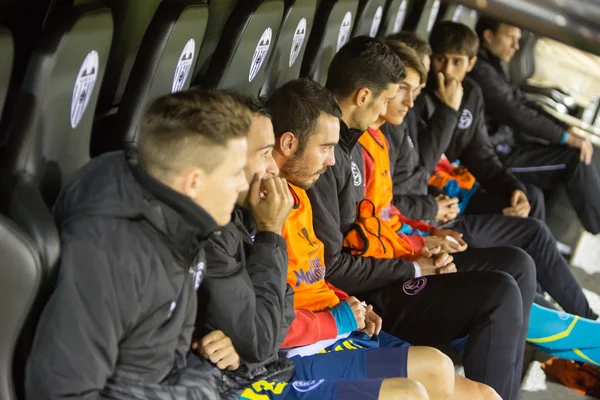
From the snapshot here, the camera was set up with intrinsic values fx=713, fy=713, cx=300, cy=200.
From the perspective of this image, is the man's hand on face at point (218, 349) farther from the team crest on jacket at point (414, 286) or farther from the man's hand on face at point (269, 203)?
the team crest on jacket at point (414, 286)

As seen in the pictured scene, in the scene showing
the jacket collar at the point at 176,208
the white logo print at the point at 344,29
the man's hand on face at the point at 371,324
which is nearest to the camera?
the jacket collar at the point at 176,208

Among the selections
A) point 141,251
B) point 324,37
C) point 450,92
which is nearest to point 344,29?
point 324,37

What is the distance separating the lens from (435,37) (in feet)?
9.85

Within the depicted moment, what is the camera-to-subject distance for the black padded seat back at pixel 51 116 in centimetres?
99

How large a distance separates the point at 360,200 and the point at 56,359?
1.28m

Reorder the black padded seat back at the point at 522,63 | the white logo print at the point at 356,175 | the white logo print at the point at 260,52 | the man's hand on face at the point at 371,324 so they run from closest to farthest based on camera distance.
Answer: the man's hand on face at the point at 371,324 < the white logo print at the point at 260,52 < the white logo print at the point at 356,175 < the black padded seat back at the point at 522,63

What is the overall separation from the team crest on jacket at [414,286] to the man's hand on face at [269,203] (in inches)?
26.8

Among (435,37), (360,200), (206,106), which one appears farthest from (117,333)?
(435,37)

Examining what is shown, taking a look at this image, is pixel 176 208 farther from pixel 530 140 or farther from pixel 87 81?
pixel 530 140

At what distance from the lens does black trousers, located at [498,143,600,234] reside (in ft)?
10.5

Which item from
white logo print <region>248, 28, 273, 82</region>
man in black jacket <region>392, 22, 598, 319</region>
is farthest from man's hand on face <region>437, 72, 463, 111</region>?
white logo print <region>248, 28, 273, 82</region>

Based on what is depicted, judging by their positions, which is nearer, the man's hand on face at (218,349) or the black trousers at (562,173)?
the man's hand on face at (218,349)

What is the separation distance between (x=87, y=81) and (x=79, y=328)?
1.44 ft

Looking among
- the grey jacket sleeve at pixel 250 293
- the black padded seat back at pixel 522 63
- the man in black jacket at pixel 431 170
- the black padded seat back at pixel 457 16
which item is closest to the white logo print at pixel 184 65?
the grey jacket sleeve at pixel 250 293
